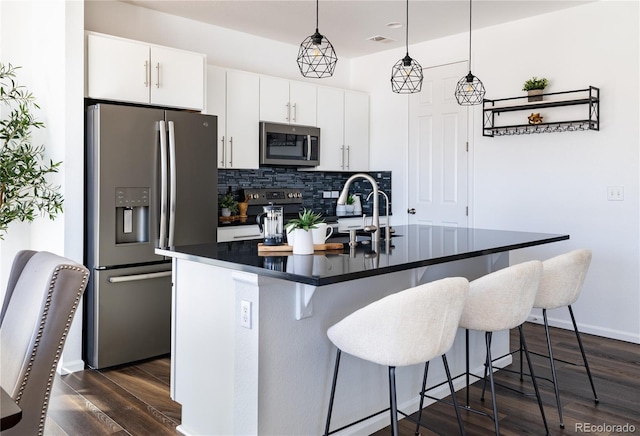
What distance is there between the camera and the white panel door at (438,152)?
512 centimetres

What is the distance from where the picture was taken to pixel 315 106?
17.5 ft

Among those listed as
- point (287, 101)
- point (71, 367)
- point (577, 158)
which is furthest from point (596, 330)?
point (71, 367)

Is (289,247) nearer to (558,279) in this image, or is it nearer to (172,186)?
(558,279)

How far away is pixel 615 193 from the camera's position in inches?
165

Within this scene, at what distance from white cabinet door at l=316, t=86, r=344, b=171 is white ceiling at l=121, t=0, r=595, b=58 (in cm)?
58

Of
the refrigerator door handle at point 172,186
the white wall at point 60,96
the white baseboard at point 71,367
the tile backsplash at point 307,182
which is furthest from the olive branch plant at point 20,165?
the tile backsplash at point 307,182

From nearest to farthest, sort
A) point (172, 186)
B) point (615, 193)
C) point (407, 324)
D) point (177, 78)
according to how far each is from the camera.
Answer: point (407, 324), point (172, 186), point (177, 78), point (615, 193)

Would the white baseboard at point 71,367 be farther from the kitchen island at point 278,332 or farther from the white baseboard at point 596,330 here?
the white baseboard at point 596,330

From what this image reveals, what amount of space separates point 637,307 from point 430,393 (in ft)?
7.07

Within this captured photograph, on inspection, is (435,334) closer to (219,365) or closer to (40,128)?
(219,365)

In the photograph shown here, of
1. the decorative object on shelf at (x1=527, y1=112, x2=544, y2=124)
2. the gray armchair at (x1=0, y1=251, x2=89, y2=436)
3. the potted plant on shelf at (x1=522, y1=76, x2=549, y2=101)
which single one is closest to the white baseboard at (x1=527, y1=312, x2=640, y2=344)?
the decorative object on shelf at (x1=527, y1=112, x2=544, y2=124)

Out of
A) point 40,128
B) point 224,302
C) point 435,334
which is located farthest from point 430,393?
point 40,128

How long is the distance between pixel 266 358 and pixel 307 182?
3615 millimetres

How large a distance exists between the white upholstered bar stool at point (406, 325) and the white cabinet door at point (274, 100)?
3206mm
